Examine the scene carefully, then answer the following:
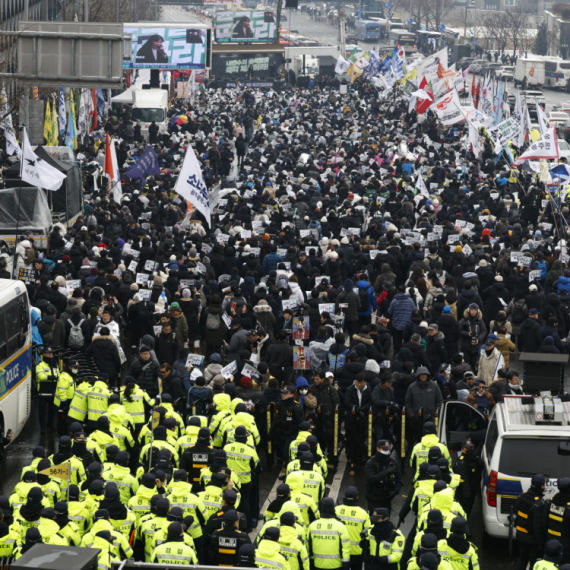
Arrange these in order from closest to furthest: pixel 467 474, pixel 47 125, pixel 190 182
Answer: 1. pixel 467 474
2. pixel 190 182
3. pixel 47 125

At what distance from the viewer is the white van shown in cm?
1163

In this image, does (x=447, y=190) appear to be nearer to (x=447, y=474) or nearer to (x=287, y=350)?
(x=287, y=350)

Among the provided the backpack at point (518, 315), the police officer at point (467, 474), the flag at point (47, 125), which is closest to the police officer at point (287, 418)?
the police officer at point (467, 474)

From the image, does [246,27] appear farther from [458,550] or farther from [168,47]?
[458,550]

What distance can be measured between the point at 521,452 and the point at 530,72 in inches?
2678

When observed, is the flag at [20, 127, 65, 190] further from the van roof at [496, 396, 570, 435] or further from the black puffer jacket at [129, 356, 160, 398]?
the van roof at [496, 396, 570, 435]

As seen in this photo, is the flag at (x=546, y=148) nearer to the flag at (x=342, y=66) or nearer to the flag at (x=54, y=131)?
the flag at (x=54, y=131)

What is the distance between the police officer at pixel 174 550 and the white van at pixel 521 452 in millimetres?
3688

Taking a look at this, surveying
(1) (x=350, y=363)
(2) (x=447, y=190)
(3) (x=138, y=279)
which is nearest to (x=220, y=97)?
(2) (x=447, y=190)

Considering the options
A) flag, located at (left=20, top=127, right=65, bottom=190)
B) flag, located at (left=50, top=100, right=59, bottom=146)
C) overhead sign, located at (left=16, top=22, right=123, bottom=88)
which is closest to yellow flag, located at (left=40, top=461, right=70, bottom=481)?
flag, located at (left=20, top=127, right=65, bottom=190)

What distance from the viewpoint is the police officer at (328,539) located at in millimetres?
10258

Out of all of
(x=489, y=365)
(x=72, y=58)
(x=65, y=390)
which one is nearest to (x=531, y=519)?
(x=489, y=365)

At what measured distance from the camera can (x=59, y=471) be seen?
38.3 ft

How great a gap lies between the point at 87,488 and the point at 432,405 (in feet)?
17.1
